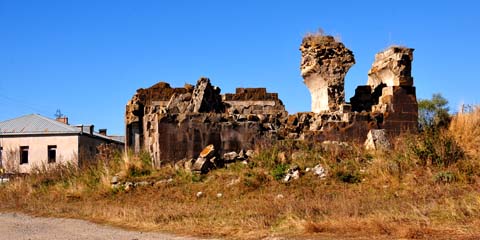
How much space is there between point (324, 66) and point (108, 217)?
10780 millimetres

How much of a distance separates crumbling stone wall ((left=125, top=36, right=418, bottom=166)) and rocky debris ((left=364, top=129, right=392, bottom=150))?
68 centimetres

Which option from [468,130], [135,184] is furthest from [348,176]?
[135,184]

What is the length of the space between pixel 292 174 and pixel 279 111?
19.4 ft

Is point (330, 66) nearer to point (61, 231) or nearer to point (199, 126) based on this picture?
point (199, 126)

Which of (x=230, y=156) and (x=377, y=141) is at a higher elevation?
(x=377, y=141)

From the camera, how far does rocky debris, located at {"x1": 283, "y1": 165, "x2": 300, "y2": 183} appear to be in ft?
47.0

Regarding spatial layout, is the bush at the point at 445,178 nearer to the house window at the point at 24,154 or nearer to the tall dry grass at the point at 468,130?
the tall dry grass at the point at 468,130

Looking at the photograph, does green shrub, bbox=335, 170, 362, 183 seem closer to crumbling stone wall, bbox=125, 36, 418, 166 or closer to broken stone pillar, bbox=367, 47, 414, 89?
crumbling stone wall, bbox=125, 36, 418, 166

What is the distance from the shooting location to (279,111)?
20.2m

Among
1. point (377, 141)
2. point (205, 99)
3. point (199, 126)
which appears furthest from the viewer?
point (205, 99)

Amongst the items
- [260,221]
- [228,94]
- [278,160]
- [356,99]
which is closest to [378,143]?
[278,160]

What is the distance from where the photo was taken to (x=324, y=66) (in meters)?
20.0

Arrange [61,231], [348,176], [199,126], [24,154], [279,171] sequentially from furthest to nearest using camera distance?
[24,154], [199,126], [279,171], [348,176], [61,231]

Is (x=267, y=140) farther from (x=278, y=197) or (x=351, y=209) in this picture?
(x=351, y=209)
